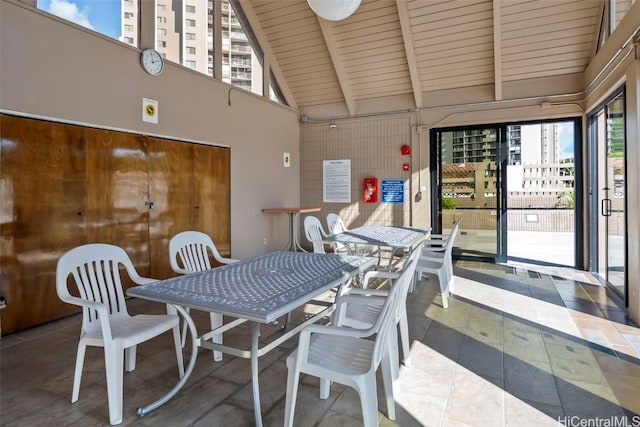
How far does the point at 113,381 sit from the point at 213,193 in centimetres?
373

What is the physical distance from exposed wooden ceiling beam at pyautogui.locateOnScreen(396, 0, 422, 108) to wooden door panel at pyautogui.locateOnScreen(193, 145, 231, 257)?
333cm

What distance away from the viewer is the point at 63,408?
6.76ft

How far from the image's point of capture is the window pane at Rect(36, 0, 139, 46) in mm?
3516

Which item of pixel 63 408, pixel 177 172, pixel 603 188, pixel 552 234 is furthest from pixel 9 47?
pixel 552 234

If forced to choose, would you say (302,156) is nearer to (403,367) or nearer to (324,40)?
(324,40)

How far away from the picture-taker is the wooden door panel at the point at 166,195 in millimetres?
4465

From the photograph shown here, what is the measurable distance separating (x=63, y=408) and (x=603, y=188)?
609 centimetres

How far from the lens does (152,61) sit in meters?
4.35

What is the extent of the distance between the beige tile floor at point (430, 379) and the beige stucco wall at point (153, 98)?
2223 millimetres

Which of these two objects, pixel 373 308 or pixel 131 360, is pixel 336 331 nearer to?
pixel 373 308

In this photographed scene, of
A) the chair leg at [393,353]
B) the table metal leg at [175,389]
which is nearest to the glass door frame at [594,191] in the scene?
the chair leg at [393,353]

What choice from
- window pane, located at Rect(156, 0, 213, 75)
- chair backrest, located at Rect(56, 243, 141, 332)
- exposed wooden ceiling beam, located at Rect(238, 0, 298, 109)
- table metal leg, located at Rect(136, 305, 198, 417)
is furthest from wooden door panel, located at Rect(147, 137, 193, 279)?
table metal leg, located at Rect(136, 305, 198, 417)

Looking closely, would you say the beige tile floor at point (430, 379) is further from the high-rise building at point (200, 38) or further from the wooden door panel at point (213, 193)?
the high-rise building at point (200, 38)

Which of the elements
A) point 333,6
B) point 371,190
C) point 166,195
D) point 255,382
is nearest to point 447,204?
point 371,190
